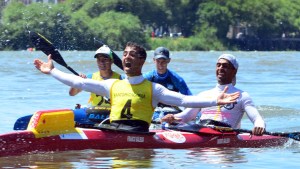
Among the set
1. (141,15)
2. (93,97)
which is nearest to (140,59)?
(93,97)

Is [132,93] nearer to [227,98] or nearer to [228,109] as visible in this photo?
[227,98]

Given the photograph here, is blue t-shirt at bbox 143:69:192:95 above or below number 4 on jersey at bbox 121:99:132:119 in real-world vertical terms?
above

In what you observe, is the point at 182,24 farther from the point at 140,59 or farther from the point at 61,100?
the point at 140,59

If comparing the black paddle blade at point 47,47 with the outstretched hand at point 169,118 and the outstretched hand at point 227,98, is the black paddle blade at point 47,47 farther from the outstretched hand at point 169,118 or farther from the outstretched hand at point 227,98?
the outstretched hand at point 227,98

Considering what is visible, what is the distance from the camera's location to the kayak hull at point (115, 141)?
10.1m

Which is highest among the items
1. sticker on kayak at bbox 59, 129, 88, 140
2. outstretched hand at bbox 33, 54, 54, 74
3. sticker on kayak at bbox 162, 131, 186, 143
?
outstretched hand at bbox 33, 54, 54, 74

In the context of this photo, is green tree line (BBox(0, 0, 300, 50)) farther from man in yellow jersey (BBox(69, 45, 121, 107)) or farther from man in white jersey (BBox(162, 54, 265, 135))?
man in white jersey (BBox(162, 54, 265, 135))

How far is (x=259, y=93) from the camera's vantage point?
2442cm

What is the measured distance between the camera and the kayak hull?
10141 mm

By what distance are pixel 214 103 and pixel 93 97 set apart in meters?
3.00

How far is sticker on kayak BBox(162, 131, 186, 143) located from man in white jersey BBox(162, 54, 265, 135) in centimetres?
38

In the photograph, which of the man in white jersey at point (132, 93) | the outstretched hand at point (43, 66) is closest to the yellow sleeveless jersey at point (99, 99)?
the man in white jersey at point (132, 93)

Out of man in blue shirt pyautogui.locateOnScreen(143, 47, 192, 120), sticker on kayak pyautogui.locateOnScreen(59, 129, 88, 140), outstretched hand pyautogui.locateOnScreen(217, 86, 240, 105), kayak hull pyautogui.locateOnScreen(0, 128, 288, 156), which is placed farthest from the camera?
man in blue shirt pyautogui.locateOnScreen(143, 47, 192, 120)

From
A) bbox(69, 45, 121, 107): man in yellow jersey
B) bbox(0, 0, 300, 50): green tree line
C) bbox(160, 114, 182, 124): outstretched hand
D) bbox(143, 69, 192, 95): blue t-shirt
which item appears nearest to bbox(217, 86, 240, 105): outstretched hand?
bbox(160, 114, 182, 124): outstretched hand
